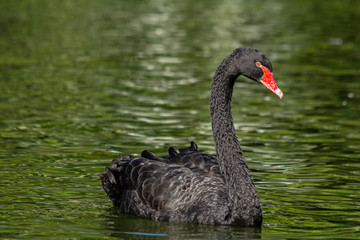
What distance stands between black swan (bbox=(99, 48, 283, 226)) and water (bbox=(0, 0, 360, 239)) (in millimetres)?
192

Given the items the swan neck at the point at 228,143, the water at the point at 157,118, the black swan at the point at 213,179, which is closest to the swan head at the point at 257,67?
the black swan at the point at 213,179

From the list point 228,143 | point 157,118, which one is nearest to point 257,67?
point 228,143

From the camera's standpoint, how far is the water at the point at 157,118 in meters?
8.67

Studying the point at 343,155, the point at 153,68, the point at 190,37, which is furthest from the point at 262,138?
the point at 190,37

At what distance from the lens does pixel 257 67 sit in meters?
8.11

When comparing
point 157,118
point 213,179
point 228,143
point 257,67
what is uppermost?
point 257,67

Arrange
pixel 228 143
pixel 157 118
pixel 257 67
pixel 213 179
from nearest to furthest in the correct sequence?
1. pixel 257 67
2. pixel 228 143
3. pixel 213 179
4. pixel 157 118

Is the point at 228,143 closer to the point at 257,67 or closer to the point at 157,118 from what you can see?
Result: the point at 257,67

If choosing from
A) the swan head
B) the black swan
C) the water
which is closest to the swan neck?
the black swan

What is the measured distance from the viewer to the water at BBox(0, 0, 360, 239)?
8672 mm

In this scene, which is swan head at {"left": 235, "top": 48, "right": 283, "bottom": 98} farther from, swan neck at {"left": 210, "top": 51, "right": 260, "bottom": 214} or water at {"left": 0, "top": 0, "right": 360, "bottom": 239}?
water at {"left": 0, "top": 0, "right": 360, "bottom": 239}

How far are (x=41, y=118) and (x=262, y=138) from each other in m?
4.14

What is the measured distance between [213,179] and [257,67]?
1406 mm

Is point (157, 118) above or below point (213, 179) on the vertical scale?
above
